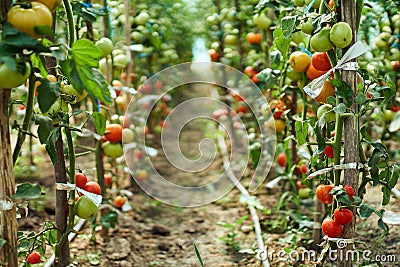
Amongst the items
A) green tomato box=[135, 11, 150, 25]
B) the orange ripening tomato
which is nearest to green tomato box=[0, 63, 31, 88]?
the orange ripening tomato

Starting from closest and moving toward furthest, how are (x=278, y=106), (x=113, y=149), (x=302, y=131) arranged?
(x=302, y=131) → (x=113, y=149) → (x=278, y=106)

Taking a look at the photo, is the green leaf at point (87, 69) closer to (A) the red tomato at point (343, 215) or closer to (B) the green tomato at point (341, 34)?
(B) the green tomato at point (341, 34)

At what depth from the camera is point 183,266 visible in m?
2.21

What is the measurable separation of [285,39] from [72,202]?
829 mm

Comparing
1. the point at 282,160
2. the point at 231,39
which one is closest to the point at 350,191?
the point at 282,160

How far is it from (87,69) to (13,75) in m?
0.16

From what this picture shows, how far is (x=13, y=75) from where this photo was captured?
1.07m

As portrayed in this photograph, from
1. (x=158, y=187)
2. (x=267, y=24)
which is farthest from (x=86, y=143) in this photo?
(x=267, y=24)

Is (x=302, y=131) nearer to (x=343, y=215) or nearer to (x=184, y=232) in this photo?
(x=343, y=215)

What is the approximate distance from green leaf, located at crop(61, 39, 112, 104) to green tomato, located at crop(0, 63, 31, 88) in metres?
0.10

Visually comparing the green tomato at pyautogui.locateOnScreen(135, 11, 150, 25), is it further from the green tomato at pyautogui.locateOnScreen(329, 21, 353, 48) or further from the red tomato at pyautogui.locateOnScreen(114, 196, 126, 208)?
the green tomato at pyautogui.locateOnScreen(329, 21, 353, 48)

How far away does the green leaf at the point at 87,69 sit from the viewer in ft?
3.57

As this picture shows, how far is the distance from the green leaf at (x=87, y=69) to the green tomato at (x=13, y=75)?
10cm

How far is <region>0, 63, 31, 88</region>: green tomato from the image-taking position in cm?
106
